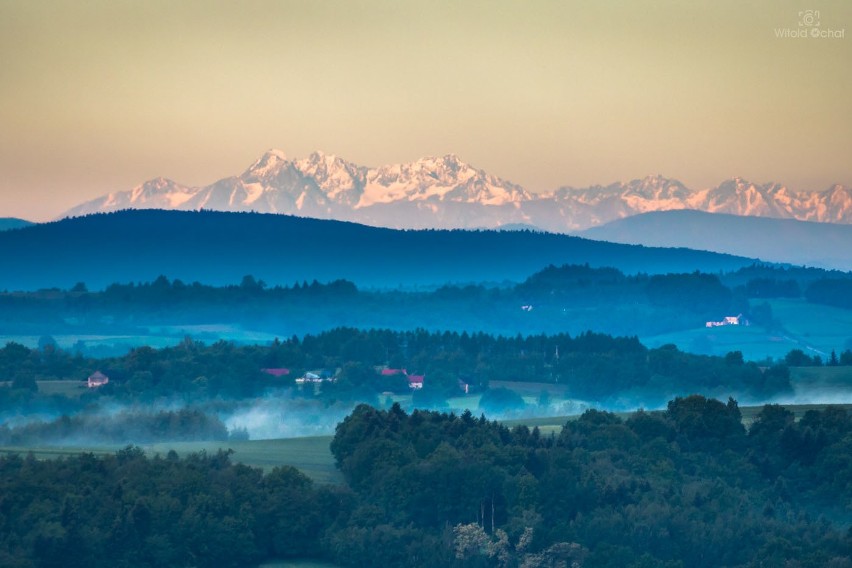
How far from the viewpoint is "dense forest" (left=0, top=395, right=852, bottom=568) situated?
2788 inches

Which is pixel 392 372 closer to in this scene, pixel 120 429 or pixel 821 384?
pixel 821 384

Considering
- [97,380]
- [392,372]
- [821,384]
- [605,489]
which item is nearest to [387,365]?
[392,372]

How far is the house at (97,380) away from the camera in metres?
132

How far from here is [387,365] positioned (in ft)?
515

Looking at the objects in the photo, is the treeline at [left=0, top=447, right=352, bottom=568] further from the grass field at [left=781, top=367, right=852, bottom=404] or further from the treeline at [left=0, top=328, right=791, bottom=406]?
the grass field at [left=781, top=367, right=852, bottom=404]

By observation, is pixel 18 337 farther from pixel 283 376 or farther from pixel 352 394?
pixel 352 394

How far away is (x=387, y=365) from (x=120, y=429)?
5410 centimetres

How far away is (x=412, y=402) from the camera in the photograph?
135 meters

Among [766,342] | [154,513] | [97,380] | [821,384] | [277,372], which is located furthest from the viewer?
[766,342]

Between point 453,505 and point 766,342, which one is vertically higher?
point 766,342

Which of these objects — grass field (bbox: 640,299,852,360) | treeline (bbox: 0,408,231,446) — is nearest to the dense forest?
treeline (bbox: 0,408,231,446)

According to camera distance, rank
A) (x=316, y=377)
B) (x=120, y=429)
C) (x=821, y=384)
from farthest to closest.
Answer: (x=316, y=377) < (x=821, y=384) < (x=120, y=429)

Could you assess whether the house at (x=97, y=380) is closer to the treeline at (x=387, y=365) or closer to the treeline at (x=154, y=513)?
the treeline at (x=387, y=365)

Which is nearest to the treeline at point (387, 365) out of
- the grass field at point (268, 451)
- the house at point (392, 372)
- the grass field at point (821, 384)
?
the house at point (392, 372)
